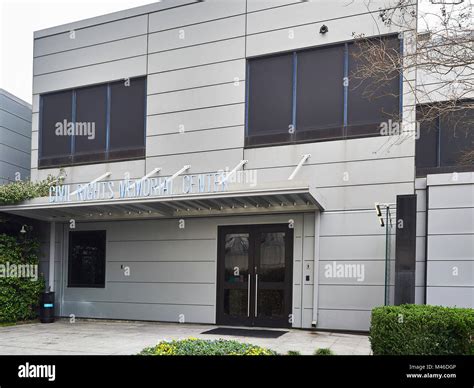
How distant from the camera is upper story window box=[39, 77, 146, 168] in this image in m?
13.8

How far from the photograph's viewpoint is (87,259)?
14117 millimetres

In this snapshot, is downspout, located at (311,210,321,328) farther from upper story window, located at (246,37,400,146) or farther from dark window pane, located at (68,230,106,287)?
dark window pane, located at (68,230,106,287)

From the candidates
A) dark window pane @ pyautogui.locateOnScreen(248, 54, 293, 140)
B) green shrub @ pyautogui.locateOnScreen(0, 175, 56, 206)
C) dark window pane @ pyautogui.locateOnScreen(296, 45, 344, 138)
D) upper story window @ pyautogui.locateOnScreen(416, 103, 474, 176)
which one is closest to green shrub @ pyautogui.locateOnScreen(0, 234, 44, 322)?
green shrub @ pyautogui.locateOnScreen(0, 175, 56, 206)

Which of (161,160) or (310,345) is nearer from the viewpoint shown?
(310,345)

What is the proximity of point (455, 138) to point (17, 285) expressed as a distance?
1167 cm

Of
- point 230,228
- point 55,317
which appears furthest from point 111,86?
point 55,317

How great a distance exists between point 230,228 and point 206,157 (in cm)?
190

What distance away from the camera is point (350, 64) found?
1143 cm

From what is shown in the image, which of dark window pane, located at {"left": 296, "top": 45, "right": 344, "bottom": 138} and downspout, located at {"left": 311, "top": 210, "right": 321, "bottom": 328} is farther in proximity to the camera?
dark window pane, located at {"left": 296, "top": 45, "right": 344, "bottom": 138}

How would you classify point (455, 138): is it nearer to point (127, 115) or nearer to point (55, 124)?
point (127, 115)

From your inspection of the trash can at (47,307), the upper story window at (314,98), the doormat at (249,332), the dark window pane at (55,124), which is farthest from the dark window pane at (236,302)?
the dark window pane at (55,124)

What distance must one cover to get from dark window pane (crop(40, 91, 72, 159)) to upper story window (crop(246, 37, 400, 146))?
19.1 ft

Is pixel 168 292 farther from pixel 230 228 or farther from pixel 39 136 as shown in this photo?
pixel 39 136
